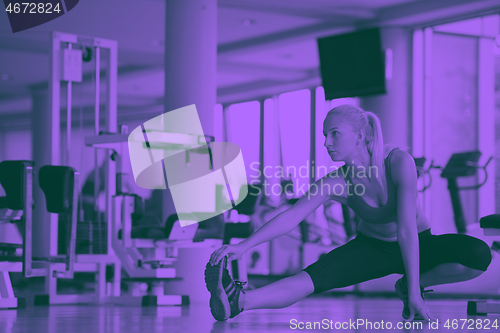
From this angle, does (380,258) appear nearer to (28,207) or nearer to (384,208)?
(384,208)

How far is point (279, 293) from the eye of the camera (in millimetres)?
2262

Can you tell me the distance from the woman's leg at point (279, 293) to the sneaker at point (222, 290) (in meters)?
0.05

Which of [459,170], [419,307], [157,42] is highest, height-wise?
[157,42]

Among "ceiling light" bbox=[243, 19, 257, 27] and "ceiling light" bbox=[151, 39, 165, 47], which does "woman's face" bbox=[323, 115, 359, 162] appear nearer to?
"ceiling light" bbox=[243, 19, 257, 27]

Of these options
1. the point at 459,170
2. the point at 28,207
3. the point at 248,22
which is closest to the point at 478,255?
the point at 28,207

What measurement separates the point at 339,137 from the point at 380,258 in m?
0.48

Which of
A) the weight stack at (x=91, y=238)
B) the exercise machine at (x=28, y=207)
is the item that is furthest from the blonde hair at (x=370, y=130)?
the weight stack at (x=91, y=238)

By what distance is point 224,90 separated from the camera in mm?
10227

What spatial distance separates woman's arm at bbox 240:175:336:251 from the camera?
2221 mm

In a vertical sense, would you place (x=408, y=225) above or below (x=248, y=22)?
below

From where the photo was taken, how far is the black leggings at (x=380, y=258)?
2340 mm

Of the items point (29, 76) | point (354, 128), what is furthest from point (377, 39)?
point (29, 76)

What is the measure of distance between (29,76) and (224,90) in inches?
116

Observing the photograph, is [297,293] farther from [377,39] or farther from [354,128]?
[377,39]
